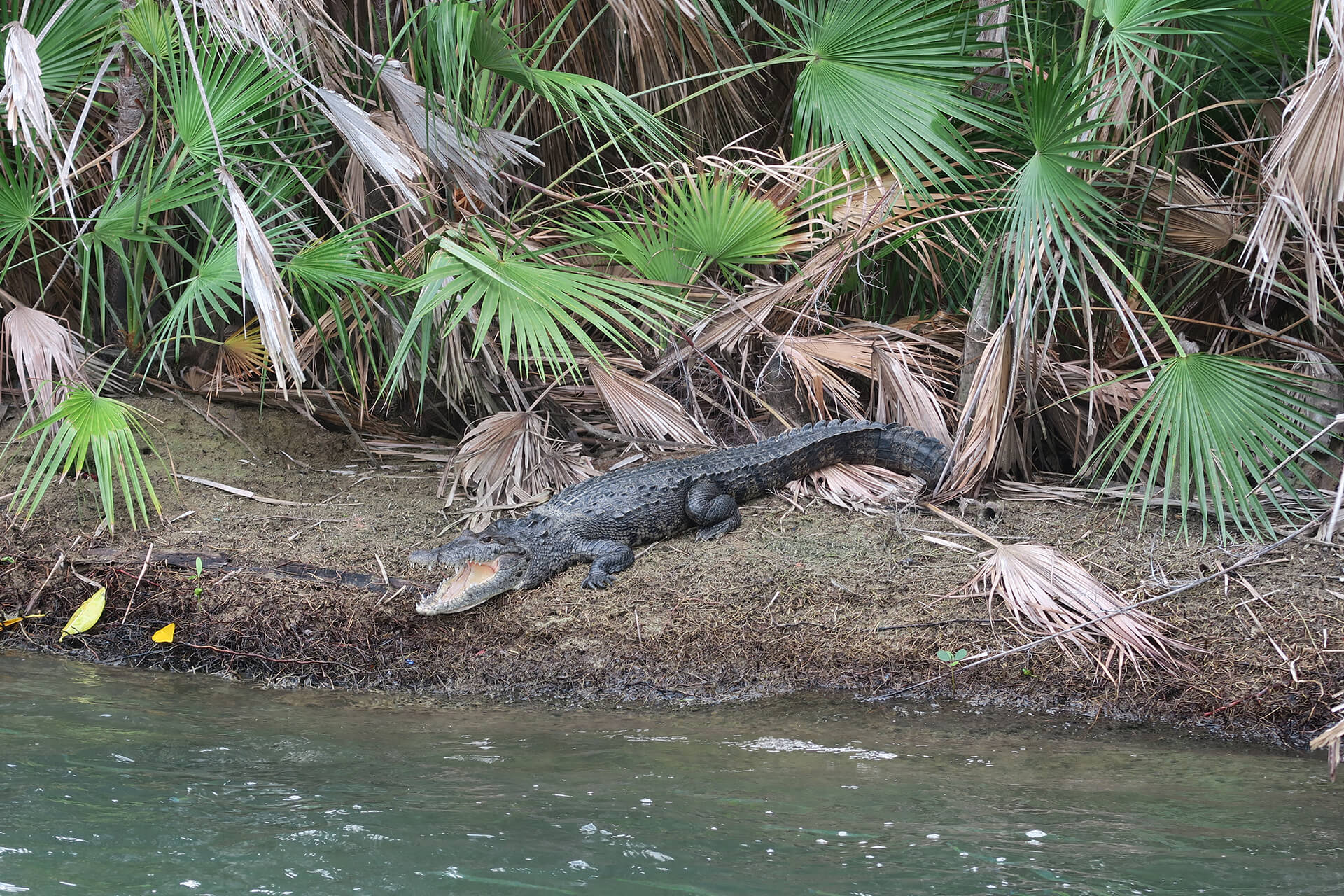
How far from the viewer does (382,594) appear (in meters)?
4.14

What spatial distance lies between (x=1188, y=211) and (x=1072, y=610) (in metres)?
1.96

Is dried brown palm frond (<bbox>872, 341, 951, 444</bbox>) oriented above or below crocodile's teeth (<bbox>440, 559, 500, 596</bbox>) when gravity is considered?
above

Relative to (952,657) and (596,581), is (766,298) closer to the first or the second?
(596,581)

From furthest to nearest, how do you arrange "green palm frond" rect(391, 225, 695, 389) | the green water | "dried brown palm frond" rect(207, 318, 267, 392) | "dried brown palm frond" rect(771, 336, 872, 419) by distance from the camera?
"dried brown palm frond" rect(207, 318, 267, 392) < "dried brown palm frond" rect(771, 336, 872, 419) < "green palm frond" rect(391, 225, 695, 389) < the green water

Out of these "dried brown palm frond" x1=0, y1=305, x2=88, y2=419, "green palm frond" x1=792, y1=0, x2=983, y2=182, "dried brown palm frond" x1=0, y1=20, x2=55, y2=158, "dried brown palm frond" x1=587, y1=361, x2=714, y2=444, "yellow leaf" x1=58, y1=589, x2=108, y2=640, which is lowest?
"yellow leaf" x1=58, y1=589, x2=108, y2=640

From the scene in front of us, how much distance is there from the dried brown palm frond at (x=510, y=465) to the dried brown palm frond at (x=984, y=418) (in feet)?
5.54

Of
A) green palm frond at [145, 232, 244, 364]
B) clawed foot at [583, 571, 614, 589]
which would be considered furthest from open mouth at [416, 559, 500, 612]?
green palm frond at [145, 232, 244, 364]

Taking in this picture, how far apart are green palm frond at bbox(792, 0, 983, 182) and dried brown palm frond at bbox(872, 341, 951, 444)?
1046 millimetres

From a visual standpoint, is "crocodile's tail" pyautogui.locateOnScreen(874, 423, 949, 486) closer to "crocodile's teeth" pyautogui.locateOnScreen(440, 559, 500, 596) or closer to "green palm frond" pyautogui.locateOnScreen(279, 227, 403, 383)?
"crocodile's teeth" pyautogui.locateOnScreen(440, 559, 500, 596)

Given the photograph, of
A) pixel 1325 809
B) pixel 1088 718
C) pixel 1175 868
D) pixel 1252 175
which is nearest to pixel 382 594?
pixel 1088 718

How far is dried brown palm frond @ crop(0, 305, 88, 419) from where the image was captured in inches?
187

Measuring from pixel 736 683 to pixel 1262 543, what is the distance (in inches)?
82.5

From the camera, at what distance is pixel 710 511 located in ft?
15.8

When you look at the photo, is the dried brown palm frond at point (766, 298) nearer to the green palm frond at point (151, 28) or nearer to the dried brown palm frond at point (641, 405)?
the dried brown palm frond at point (641, 405)
